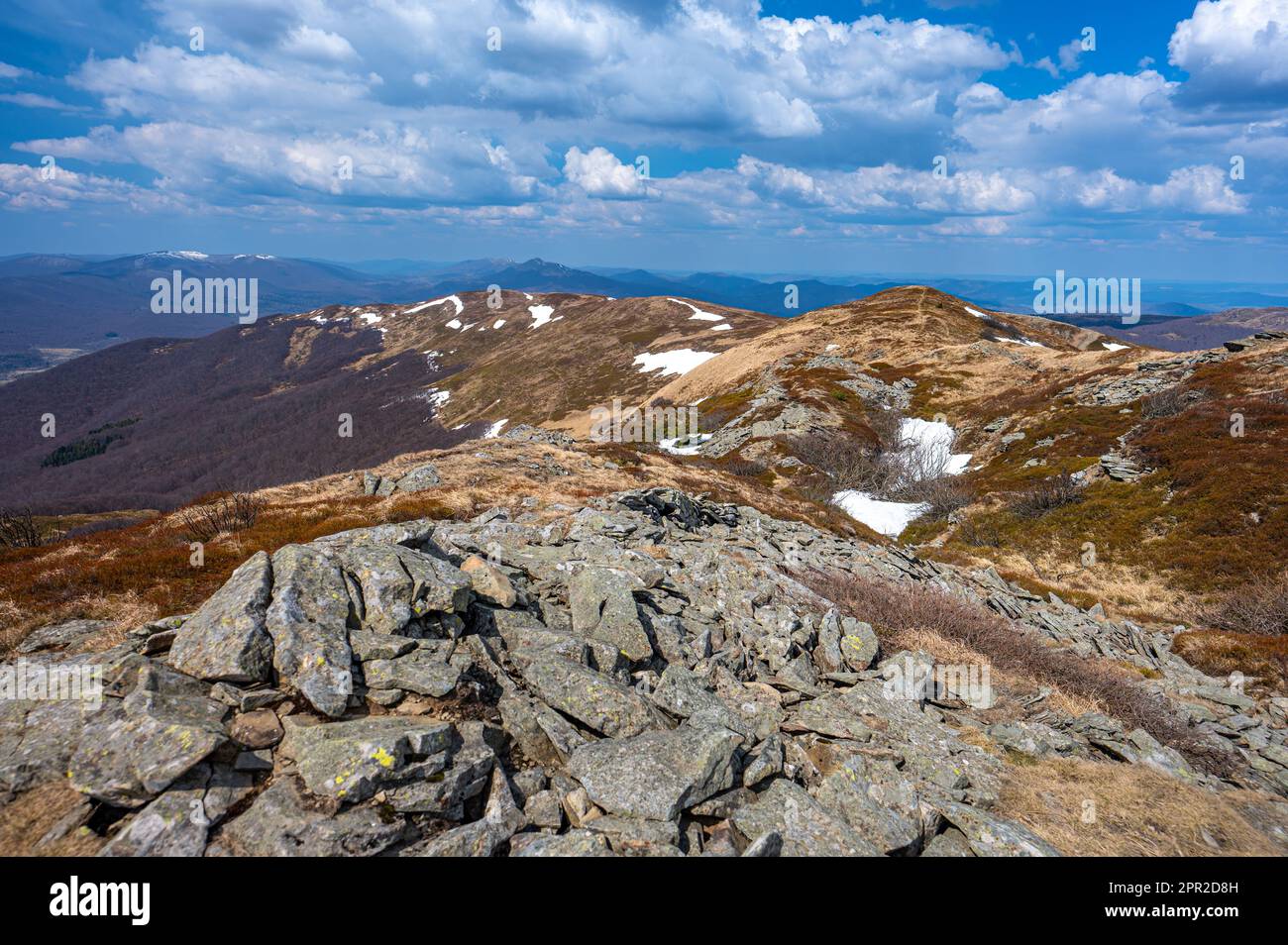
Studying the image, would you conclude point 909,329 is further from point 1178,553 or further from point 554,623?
point 554,623

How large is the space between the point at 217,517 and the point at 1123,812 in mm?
29865

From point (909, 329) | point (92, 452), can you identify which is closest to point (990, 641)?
point (909, 329)

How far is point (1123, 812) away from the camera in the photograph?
9375 mm

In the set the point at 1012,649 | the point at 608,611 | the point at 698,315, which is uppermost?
the point at 698,315

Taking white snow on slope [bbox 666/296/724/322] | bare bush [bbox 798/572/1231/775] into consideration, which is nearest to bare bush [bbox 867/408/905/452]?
→ bare bush [bbox 798/572/1231/775]

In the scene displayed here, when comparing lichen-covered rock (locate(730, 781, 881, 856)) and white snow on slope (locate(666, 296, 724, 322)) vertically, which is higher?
white snow on slope (locate(666, 296, 724, 322))

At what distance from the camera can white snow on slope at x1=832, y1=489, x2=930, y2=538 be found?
47.5 m

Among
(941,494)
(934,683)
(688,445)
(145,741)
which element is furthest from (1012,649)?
(688,445)

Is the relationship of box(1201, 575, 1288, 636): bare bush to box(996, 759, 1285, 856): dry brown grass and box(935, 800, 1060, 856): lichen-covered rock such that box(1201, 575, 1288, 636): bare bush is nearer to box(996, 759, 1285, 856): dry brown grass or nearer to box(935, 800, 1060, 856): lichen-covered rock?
box(996, 759, 1285, 856): dry brown grass

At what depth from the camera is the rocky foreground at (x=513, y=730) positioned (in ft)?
21.5

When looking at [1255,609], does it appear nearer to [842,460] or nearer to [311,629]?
[842,460]

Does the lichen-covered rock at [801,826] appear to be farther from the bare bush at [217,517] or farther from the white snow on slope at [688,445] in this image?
the white snow on slope at [688,445]
